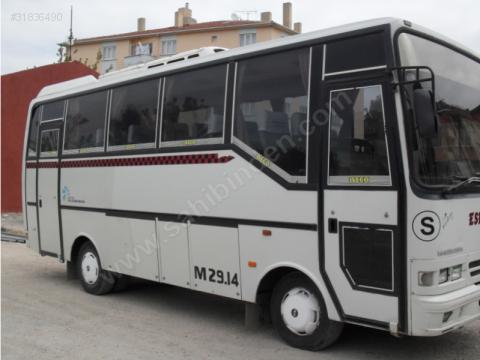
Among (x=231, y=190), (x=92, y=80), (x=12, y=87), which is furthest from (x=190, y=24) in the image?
(x=231, y=190)

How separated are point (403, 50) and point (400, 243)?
1.67 metres

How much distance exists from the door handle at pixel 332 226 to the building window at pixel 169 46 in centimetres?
4785

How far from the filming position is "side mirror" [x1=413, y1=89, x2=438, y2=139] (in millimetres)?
4539

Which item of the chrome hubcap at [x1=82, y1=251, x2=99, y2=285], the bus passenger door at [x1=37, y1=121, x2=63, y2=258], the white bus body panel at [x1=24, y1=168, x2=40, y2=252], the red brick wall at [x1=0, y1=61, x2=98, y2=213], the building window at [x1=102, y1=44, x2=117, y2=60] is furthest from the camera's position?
the building window at [x1=102, y1=44, x2=117, y2=60]

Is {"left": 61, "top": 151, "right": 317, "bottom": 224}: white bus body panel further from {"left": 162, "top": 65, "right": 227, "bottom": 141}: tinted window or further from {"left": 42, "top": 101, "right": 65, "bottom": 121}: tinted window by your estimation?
Answer: {"left": 42, "top": 101, "right": 65, "bottom": 121}: tinted window

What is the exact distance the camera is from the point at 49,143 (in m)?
9.48

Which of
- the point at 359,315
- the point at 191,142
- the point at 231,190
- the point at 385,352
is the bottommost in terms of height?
the point at 385,352

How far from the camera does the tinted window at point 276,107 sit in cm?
548

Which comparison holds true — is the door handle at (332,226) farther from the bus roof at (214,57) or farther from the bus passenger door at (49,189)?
the bus passenger door at (49,189)

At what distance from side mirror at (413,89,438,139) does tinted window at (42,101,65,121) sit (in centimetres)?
647

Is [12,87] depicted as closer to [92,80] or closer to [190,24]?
[92,80]

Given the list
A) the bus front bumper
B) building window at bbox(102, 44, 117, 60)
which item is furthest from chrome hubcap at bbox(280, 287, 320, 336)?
building window at bbox(102, 44, 117, 60)

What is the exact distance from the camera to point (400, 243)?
467cm

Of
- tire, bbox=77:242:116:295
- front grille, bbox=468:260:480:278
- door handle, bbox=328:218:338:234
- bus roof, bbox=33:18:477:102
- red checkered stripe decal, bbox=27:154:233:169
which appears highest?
bus roof, bbox=33:18:477:102
